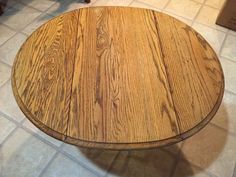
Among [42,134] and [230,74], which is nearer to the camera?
[42,134]

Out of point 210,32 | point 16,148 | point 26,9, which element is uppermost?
point 210,32

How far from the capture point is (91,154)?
117cm

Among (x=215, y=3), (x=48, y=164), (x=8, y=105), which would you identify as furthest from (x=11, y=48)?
(x=215, y=3)

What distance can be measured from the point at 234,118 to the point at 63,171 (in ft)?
2.89

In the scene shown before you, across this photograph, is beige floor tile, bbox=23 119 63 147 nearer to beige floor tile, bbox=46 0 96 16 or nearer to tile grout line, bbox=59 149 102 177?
tile grout line, bbox=59 149 102 177

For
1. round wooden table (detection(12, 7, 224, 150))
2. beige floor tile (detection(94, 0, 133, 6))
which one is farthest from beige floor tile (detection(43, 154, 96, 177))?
beige floor tile (detection(94, 0, 133, 6))

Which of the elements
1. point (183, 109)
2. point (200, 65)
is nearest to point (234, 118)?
point (200, 65)

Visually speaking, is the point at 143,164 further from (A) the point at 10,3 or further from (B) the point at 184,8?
(A) the point at 10,3

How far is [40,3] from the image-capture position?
1.91 meters

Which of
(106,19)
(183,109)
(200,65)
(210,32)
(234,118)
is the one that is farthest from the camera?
(210,32)

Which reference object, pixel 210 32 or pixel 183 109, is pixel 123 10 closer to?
pixel 183 109

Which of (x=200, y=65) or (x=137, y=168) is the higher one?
(x=200, y=65)

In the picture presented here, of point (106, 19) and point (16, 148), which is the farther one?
point (16, 148)

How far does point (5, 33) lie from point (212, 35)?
53.4 inches
